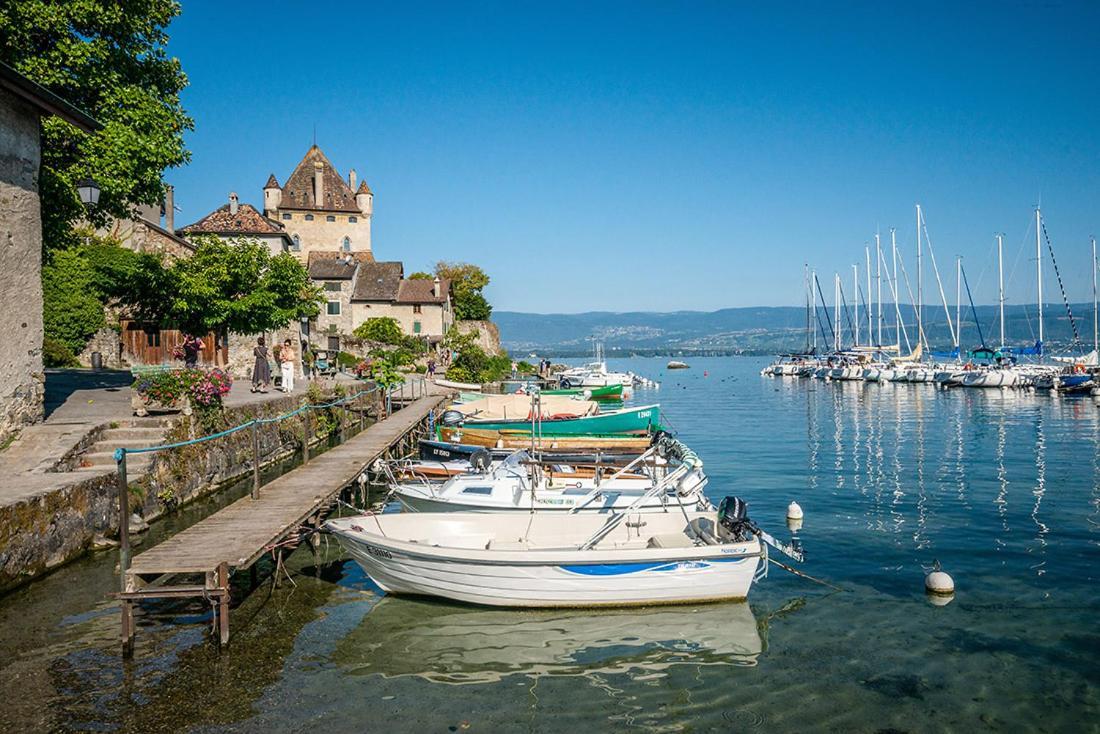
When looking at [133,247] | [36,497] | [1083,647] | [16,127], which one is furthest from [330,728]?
[133,247]

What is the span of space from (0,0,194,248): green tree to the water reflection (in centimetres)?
1395

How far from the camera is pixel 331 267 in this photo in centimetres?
7288

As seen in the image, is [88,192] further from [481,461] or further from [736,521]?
[736,521]

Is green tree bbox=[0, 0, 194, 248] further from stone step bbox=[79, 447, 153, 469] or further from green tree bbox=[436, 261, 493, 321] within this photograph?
green tree bbox=[436, 261, 493, 321]

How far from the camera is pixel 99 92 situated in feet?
65.3

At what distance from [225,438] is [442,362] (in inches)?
1781

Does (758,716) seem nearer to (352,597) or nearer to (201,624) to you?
(352,597)

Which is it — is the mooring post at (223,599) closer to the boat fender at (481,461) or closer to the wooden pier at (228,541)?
the wooden pier at (228,541)

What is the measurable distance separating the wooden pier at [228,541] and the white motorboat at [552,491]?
1966 mm

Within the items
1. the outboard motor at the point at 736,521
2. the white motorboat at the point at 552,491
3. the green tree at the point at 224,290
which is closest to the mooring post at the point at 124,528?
the white motorboat at the point at 552,491

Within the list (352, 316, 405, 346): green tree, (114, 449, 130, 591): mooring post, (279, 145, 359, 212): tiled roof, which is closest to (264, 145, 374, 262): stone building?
(279, 145, 359, 212): tiled roof

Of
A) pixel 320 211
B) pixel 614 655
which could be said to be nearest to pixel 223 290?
pixel 614 655

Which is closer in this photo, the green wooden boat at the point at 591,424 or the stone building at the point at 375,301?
the green wooden boat at the point at 591,424

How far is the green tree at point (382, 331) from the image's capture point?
65.5 metres
